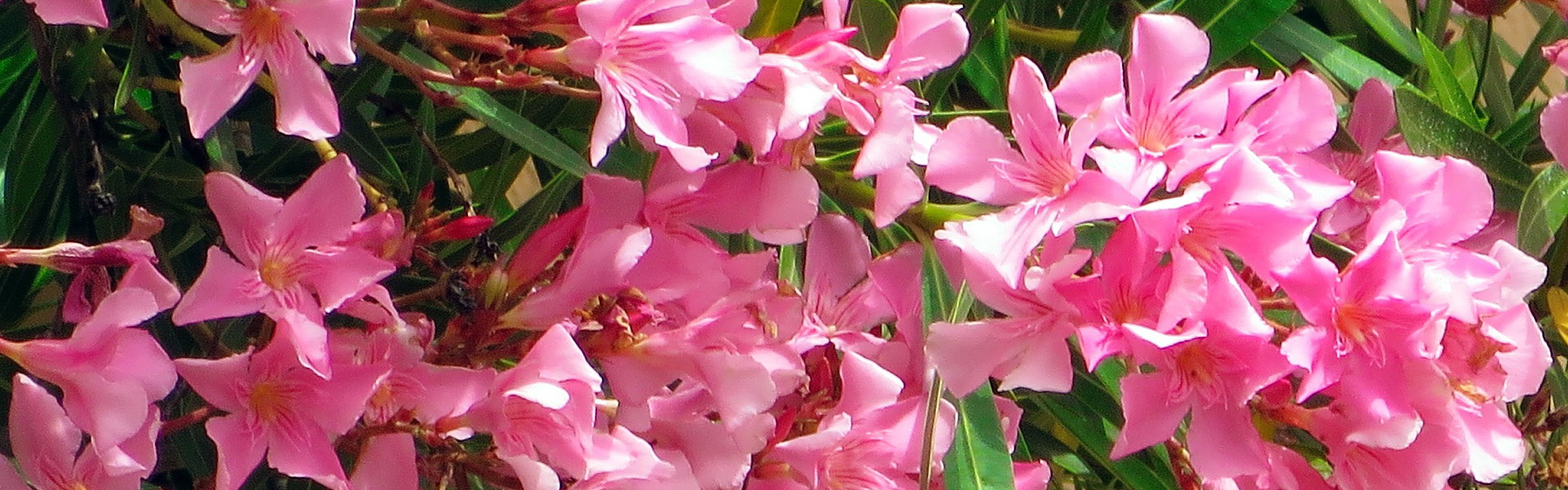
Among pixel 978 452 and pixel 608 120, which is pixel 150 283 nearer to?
pixel 608 120

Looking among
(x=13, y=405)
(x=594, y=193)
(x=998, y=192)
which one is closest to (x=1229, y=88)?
(x=998, y=192)

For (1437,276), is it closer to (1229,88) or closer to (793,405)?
(1229,88)

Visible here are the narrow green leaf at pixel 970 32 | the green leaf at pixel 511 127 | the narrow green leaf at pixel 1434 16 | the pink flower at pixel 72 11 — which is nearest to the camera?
the pink flower at pixel 72 11

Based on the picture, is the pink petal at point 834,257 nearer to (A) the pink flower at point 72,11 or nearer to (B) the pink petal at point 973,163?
(B) the pink petal at point 973,163

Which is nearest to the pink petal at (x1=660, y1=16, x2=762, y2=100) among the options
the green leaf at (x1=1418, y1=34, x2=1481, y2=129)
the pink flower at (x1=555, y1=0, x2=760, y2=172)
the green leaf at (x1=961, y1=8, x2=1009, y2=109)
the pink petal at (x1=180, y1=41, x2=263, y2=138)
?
the pink flower at (x1=555, y1=0, x2=760, y2=172)

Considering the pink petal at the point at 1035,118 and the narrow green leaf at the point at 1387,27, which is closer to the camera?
the pink petal at the point at 1035,118

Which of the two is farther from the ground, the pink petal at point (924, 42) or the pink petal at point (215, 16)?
the pink petal at point (215, 16)

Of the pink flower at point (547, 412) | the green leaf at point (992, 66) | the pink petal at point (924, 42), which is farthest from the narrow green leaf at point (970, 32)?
the pink flower at point (547, 412)
